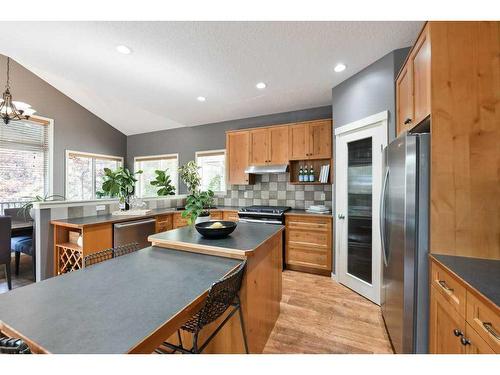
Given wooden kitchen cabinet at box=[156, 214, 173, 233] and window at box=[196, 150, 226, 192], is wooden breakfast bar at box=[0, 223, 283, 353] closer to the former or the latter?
wooden kitchen cabinet at box=[156, 214, 173, 233]

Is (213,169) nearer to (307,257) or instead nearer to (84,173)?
(307,257)

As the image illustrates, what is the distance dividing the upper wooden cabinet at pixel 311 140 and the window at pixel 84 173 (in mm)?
4953

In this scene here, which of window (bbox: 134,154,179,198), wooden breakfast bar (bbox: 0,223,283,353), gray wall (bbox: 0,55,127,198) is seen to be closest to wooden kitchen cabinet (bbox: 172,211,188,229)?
window (bbox: 134,154,179,198)

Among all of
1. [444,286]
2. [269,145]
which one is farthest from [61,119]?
[444,286]

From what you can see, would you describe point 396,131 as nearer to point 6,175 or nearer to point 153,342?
point 153,342

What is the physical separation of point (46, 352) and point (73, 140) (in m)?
5.88

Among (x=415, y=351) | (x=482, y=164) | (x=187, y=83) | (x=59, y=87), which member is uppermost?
(x=59, y=87)

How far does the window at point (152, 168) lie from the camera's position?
5426mm

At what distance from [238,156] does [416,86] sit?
2.91 metres

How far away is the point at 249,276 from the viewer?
145 cm

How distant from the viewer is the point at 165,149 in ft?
18.2

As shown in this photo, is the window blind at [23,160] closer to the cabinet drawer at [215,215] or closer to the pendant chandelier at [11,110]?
the pendant chandelier at [11,110]

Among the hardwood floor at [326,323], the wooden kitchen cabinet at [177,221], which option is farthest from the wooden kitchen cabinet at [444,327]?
the wooden kitchen cabinet at [177,221]
